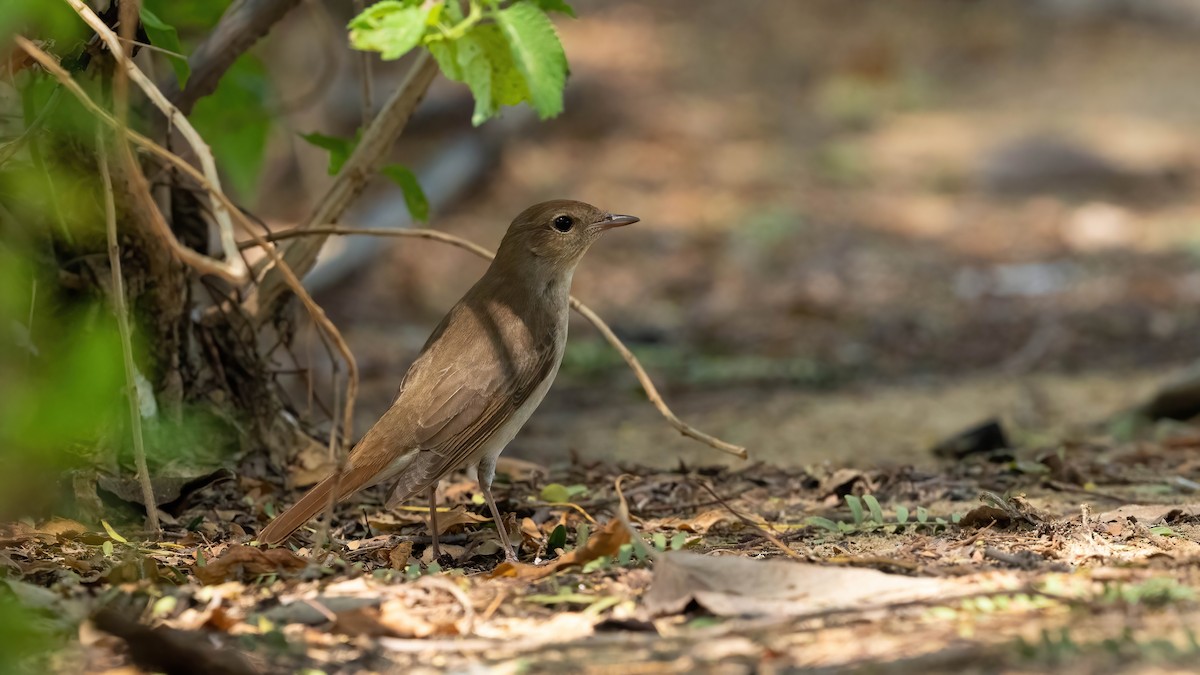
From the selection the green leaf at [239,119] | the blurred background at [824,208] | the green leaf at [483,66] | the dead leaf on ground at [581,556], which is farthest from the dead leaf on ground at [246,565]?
the blurred background at [824,208]

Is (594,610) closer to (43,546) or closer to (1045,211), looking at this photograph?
(43,546)

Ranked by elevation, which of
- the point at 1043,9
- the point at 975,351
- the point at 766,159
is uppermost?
the point at 1043,9

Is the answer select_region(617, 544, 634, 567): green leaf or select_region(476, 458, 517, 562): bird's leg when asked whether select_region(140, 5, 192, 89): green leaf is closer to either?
select_region(476, 458, 517, 562): bird's leg

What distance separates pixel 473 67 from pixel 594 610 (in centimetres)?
159

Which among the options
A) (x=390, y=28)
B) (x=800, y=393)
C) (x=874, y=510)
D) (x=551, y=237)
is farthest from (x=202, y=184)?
(x=800, y=393)

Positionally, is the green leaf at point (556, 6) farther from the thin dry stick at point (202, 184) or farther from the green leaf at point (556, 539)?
the green leaf at point (556, 539)

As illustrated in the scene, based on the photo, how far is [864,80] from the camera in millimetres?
18297

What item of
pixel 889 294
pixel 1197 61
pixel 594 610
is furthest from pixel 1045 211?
pixel 594 610

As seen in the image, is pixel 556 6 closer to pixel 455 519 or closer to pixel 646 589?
pixel 455 519

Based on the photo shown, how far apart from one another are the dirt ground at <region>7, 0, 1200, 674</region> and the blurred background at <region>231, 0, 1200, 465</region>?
5cm

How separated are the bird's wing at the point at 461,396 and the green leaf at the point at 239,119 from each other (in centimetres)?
152

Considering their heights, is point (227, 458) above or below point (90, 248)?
below

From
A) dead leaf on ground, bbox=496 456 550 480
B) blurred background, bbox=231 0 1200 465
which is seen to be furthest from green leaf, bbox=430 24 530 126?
blurred background, bbox=231 0 1200 465

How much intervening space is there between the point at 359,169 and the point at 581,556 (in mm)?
2134
